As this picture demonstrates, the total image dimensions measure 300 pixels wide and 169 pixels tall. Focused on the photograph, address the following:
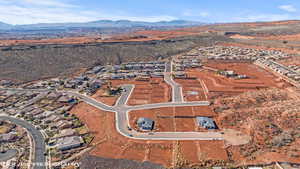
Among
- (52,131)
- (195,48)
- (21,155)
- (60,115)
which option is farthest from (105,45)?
(21,155)

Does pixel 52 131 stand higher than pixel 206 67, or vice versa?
pixel 206 67

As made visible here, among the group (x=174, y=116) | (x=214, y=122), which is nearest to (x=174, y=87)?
(x=174, y=116)

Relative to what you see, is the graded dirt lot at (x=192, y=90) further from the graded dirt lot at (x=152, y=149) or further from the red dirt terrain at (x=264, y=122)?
the graded dirt lot at (x=152, y=149)

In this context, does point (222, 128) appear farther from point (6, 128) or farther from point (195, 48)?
point (195, 48)

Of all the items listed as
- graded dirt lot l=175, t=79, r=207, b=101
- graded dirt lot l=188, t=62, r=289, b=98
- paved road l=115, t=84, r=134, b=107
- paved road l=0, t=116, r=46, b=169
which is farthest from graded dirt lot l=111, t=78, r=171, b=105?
paved road l=0, t=116, r=46, b=169

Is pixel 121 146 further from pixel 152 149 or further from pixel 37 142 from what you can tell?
pixel 37 142

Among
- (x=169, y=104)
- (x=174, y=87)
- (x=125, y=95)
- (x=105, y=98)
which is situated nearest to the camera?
(x=169, y=104)

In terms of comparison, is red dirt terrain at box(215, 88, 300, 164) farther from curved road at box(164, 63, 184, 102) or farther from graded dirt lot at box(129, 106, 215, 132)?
curved road at box(164, 63, 184, 102)
